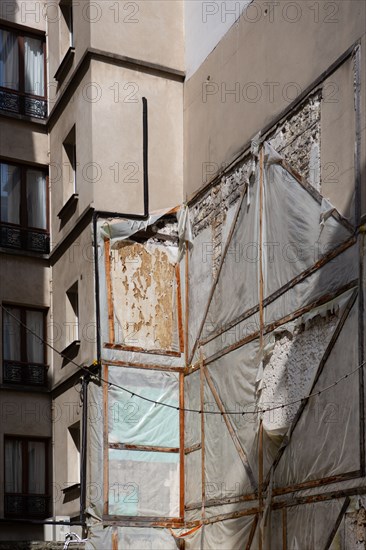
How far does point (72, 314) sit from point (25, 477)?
3.13 meters

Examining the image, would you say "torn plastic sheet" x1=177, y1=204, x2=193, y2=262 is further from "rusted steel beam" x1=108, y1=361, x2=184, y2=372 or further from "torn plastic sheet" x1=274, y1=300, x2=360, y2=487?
"torn plastic sheet" x1=274, y1=300, x2=360, y2=487

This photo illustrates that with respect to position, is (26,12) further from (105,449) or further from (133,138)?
(105,449)

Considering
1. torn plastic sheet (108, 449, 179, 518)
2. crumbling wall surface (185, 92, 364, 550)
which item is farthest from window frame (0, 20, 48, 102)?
torn plastic sheet (108, 449, 179, 518)

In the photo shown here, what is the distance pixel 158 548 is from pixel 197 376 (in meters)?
2.89

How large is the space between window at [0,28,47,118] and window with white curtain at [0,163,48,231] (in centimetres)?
121

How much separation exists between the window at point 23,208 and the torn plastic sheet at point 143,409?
160 inches

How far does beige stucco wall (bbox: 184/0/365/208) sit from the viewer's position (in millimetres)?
13805

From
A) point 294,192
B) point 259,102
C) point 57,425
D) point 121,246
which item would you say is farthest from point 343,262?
point 57,425

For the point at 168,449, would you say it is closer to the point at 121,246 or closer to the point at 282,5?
the point at 121,246

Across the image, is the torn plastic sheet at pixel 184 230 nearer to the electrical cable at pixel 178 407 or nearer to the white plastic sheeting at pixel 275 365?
the white plastic sheeting at pixel 275 365

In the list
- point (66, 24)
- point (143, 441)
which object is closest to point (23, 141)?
point (66, 24)

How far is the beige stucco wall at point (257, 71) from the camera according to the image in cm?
1380

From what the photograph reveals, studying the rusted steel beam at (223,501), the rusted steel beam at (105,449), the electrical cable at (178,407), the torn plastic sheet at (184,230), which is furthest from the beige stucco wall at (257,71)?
the rusted steel beam at (223,501)

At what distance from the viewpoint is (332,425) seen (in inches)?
499
